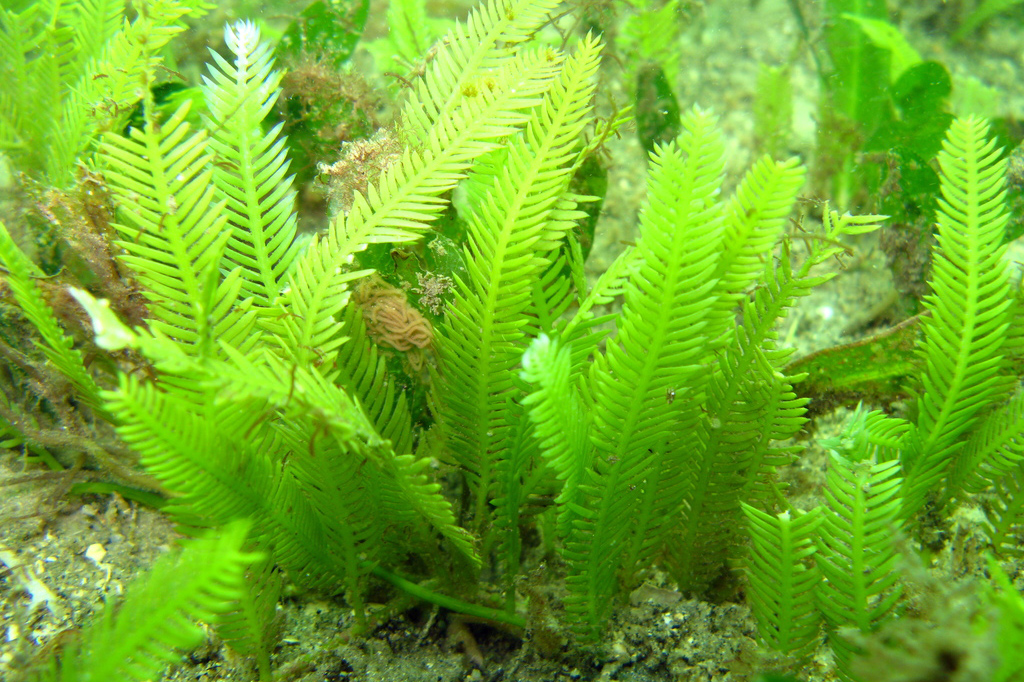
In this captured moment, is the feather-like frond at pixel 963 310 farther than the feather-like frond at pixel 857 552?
Yes

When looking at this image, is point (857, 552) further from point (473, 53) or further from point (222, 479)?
point (473, 53)

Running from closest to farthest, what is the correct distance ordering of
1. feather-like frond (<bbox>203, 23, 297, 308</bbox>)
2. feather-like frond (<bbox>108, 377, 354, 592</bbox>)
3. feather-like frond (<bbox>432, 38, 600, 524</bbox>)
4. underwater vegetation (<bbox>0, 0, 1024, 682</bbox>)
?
1. feather-like frond (<bbox>108, 377, 354, 592</bbox>)
2. underwater vegetation (<bbox>0, 0, 1024, 682</bbox>)
3. feather-like frond (<bbox>432, 38, 600, 524</bbox>)
4. feather-like frond (<bbox>203, 23, 297, 308</bbox>)

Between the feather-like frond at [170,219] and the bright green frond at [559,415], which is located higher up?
the feather-like frond at [170,219]

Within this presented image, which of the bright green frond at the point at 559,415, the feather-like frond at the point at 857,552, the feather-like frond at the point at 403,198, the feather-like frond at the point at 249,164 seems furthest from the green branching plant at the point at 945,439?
the feather-like frond at the point at 249,164

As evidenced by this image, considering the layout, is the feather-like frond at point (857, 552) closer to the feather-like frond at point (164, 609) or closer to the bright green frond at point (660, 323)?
the bright green frond at point (660, 323)

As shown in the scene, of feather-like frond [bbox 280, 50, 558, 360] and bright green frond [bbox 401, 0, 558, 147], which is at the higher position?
bright green frond [bbox 401, 0, 558, 147]

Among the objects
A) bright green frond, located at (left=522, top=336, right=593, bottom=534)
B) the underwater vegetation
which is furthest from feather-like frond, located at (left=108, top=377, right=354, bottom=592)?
bright green frond, located at (left=522, top=336, right=593, bottom=534)

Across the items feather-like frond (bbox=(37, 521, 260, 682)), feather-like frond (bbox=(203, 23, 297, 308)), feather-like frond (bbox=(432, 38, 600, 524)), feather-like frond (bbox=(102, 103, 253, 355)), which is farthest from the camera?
feather-like frond (bbox=(203, 23, 297, 308))

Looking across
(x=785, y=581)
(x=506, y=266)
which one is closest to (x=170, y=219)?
(x=506, y=266)

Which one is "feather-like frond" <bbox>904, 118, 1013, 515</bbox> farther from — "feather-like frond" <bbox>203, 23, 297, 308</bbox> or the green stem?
"feather-like frond" <bbox>203, 23, 297, 308</bbox>
